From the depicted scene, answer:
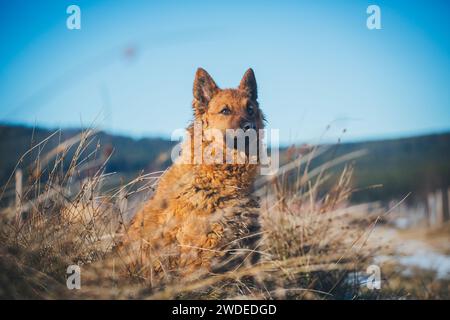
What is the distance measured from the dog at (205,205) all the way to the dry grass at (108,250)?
0.11m

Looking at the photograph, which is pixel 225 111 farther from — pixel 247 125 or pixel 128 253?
pixel 128 253

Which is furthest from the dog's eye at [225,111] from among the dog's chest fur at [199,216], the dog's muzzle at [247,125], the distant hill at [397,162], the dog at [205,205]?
the distant hill at [397,162]

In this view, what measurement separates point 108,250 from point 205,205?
0.70 meters

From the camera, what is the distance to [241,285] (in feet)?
7.85

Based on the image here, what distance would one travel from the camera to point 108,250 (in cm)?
242

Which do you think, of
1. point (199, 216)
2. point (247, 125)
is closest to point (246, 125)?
point (247, 125)

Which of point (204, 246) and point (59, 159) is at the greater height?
point (59, 159)

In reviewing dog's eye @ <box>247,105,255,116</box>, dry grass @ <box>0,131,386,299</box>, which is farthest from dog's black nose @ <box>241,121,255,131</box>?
dry grass @ <box>0,131,386,299</box>

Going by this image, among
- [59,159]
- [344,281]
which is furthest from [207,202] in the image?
[344,281]

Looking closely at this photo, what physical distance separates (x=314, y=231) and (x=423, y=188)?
52.1 feet

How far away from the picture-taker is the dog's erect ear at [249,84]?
3211 mm

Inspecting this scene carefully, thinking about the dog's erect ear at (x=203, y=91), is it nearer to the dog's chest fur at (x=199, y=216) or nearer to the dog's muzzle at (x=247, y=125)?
the dog's muzzle at (x=247, y=125)
